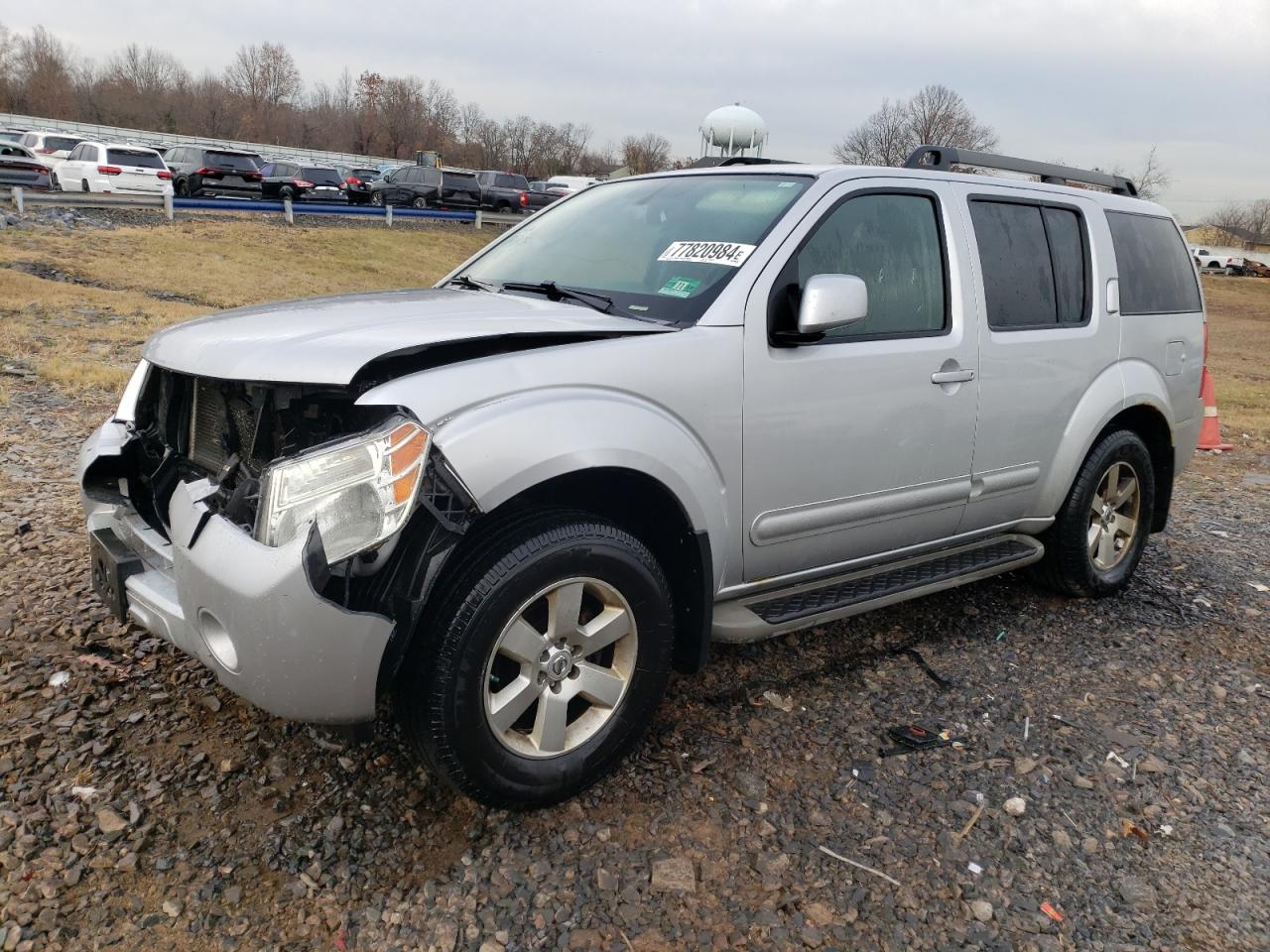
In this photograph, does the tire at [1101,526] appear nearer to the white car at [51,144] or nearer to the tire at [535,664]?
the tire at [535,664]

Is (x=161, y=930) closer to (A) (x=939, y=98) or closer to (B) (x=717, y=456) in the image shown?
(B) (x=717, y=456)

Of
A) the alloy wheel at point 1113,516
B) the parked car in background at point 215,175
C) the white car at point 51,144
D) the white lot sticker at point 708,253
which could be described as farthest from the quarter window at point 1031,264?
the white car at point 51,144

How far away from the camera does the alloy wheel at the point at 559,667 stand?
2484 mm

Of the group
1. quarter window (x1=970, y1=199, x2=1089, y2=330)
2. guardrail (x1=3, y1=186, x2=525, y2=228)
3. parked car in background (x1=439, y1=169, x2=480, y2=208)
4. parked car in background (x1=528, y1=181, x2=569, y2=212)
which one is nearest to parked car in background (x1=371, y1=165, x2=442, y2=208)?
parked car in background (x1=439, y1=169, x2=480, y2=208)

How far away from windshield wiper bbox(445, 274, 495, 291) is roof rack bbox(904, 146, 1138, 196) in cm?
177

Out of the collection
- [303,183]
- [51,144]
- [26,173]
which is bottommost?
[26,173]

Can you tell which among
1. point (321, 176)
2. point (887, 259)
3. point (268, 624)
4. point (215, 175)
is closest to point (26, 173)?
point (215, 175)

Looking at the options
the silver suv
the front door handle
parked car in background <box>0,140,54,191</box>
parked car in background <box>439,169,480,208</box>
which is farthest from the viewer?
parked car in background <box>439,169,480,208</box>

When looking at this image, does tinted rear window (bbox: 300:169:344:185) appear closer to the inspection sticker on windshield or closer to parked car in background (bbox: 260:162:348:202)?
parked car in background (bbox: 260:162:348:202)

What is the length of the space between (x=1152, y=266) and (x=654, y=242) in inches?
105

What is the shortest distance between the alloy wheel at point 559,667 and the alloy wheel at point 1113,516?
262 cm

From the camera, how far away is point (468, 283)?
3.65 m

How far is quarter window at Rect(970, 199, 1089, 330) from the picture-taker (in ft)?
12.1

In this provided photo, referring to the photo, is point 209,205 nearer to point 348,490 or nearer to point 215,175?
point 215,175
